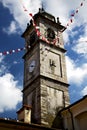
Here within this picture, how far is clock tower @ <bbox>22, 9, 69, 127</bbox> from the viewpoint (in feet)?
66.3

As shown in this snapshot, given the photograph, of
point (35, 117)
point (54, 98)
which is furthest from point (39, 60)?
point (35, 117)

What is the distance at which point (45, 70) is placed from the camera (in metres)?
22.3

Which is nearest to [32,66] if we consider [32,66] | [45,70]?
[32,66]

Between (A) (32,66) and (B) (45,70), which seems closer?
(B) (45,70)

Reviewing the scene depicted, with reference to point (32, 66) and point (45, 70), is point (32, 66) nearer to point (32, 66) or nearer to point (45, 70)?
point (32, 66)

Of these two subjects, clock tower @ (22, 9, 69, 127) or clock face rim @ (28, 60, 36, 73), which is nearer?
clock tower @ (22, 9, 69, 127)

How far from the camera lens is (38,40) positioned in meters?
24.0

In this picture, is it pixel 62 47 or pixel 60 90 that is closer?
pixel 60 90

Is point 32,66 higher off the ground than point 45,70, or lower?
higher

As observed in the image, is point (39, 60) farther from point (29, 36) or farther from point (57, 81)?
point (29, 36)

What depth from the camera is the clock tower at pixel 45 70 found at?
66.3 feet

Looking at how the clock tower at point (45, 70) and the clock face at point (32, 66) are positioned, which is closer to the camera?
the clock tower at point (45, 70)

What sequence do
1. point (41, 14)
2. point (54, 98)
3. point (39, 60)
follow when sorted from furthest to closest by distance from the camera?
point (41, 14), point (39, 60), point (54, 98)

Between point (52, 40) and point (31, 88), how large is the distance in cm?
594
